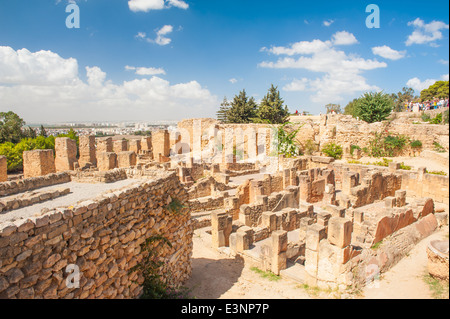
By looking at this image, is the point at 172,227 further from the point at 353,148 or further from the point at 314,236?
the point at 353,148

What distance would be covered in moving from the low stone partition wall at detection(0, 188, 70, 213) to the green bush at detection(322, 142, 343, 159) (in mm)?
19237

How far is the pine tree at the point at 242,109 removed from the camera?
32375 mm

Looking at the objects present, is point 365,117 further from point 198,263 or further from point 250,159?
point 198,263

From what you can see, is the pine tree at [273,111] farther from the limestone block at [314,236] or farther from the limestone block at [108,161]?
the limestone block at [314,236]

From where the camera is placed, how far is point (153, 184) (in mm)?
4945

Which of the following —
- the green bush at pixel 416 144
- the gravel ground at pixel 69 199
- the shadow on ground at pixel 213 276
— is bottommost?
the shadow on ground at pixel 213 276

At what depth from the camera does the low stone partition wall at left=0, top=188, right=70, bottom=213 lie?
4.02m

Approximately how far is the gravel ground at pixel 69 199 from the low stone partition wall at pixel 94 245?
0.43 meters

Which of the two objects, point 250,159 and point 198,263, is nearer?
point 198,263

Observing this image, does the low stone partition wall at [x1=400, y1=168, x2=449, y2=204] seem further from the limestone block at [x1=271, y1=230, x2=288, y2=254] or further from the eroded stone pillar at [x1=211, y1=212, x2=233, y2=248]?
the eroded stone pillar at [x1=211, y1=212, x2=233, y2=248]

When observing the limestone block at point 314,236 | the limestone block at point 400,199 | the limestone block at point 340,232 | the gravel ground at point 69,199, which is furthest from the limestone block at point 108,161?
the limestone block at point 400,199

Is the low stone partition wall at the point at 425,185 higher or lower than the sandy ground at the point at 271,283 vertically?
higher

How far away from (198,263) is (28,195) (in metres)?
4.43
